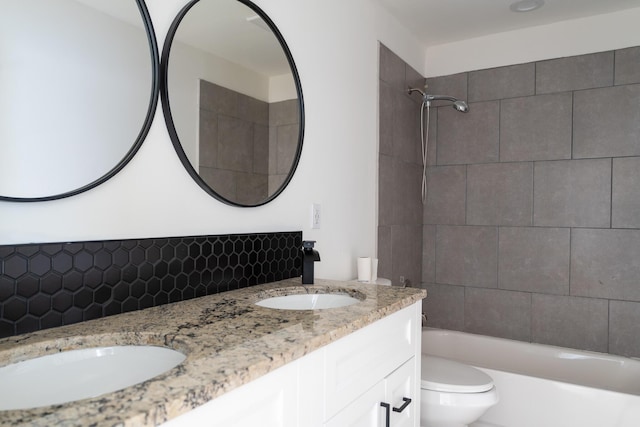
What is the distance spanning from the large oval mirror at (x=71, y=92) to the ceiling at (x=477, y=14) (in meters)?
1.82

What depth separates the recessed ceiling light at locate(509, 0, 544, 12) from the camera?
262cm

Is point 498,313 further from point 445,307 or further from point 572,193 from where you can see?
point 572,193

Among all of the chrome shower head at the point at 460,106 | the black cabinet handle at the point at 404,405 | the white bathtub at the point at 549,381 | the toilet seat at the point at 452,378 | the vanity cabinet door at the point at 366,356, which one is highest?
the chrome shower head at the point at 460,106

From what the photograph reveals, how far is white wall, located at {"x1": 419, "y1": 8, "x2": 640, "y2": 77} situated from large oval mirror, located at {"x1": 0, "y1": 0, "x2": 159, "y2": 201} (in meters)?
2.54

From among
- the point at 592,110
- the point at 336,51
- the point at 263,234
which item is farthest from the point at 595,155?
the point at 263,234

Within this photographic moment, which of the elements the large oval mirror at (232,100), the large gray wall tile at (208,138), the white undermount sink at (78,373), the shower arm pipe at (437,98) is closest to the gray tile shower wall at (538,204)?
the shower arm pipe at (437,98)

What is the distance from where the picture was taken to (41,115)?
101 centimetres

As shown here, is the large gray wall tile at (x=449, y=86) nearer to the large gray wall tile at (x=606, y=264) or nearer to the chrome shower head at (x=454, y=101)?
the chrome shower head at (x=454, y=101)

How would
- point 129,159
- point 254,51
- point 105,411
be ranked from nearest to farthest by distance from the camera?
point 105,411 → point 129,159 → point 254,51

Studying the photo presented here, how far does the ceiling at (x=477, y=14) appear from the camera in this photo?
264 cm

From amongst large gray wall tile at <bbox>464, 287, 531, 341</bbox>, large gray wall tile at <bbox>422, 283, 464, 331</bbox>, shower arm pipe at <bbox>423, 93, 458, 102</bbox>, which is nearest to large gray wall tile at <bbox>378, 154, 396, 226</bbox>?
shower arm pipe at <bbox>423, 93, 458, 102</bbox>

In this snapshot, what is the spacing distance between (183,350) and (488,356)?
8.34 feet

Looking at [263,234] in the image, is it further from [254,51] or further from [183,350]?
[183,350]

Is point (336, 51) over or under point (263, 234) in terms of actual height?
over
